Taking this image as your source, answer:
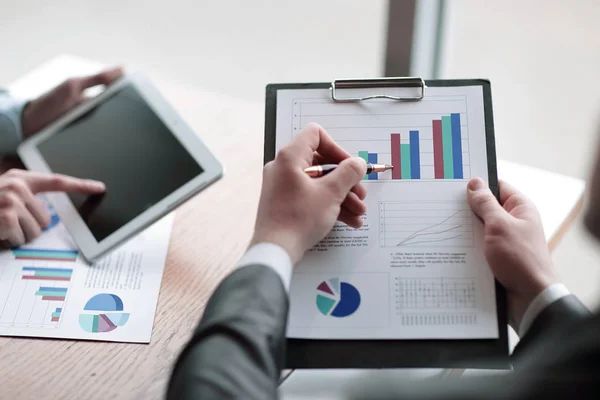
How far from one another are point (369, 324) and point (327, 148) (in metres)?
0.25

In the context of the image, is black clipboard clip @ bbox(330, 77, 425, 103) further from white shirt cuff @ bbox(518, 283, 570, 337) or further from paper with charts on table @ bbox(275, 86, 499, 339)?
white shirt cuff @ bbox(518, 283, 570, 337)

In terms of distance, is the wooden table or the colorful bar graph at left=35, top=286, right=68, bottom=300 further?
the colorful bar graph at left=35, top=286, right=68, bottom=300

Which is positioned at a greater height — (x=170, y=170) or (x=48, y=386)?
(x=170, y=170)

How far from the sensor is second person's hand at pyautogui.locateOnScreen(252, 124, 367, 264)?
2.70 feet

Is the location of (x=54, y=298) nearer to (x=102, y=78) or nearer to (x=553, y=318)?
(x=102, y=78)

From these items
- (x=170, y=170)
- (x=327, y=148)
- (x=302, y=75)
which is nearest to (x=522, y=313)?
(x=327, y=148)

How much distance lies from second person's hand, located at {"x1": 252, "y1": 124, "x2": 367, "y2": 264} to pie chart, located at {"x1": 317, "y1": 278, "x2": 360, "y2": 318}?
0.07 metres

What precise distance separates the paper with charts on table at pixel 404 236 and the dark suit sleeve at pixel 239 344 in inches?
5.9

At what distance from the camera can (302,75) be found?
2.56 meters

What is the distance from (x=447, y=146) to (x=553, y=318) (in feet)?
0.92

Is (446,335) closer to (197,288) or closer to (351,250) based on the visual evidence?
(351,250)

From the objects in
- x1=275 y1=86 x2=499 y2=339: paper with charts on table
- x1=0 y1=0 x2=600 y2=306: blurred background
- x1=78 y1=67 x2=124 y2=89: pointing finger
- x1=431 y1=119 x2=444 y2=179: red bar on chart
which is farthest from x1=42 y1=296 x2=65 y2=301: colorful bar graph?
x1=0 y1=0 x2=600 y2=306: blurred background

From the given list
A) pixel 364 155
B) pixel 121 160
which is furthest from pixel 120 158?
pixel 364 155

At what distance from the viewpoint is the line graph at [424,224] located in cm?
90
